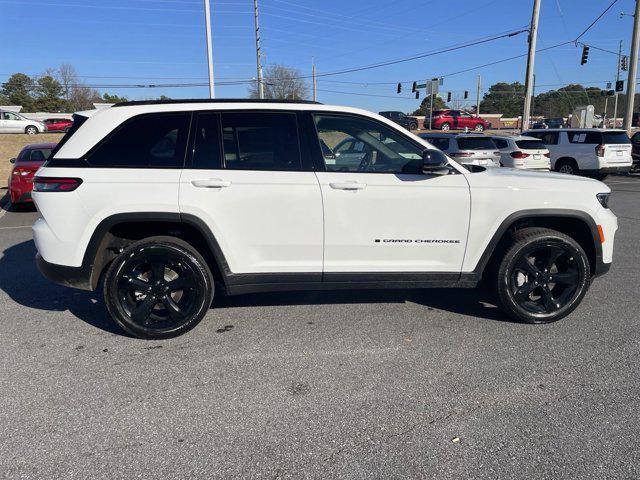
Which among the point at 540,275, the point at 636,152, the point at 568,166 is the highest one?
the point at 636,152

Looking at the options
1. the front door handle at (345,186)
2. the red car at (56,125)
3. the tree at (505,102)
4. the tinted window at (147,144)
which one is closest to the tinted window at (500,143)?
the front door handle at (345,186)

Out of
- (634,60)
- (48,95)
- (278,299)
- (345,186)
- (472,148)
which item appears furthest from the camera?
(48,95)

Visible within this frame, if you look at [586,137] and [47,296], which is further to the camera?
[586,137]

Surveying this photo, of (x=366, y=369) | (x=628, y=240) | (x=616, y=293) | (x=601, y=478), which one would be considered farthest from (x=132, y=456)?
(x=628, y=240)

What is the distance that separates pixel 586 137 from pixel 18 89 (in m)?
87.4

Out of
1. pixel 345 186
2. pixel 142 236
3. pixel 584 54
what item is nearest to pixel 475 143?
pixel 345 186

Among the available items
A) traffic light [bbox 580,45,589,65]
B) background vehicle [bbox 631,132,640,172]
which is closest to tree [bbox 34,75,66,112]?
traffic light [bbox 580,45,589,65]

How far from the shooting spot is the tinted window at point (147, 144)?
3686 millimetres

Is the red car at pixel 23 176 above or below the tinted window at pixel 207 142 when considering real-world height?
below

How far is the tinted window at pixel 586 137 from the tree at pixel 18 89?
269 ft

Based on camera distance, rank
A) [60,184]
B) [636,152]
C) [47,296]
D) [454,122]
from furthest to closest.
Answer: [454,122]
[636,152]
[47,296]
[60,184]

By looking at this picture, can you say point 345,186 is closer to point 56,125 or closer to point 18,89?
point 56,125

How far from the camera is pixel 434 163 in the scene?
3637 millimetres

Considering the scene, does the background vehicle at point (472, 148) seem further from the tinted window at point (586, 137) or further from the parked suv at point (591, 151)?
the tinted window at point (586, 137)
